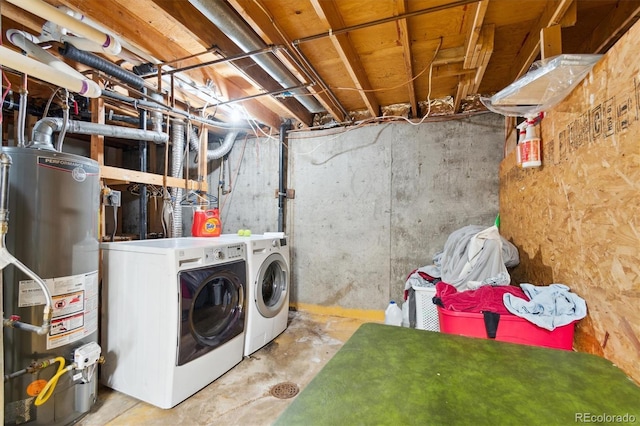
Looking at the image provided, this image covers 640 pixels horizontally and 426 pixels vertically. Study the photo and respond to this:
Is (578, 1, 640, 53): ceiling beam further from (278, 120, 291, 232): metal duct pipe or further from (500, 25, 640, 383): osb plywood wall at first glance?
(278, 120, 291, 232): metal duct pipe

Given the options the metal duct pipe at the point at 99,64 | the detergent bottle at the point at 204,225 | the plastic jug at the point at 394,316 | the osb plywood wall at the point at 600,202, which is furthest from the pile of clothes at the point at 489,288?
the metal duct pipe at the point at 99,64

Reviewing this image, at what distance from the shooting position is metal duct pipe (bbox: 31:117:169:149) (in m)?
1.65

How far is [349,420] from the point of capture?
2.09 feet

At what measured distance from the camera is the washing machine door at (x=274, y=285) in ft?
8.59

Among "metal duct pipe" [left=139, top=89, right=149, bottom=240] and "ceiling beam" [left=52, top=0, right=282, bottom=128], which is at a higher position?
"ceiling beam" [left=52, top=0, right=282, bottom=128]

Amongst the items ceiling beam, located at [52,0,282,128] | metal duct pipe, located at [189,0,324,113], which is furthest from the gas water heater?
metal duct pipe, located at [189,0,324,113]

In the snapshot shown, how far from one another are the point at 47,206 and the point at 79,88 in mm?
657

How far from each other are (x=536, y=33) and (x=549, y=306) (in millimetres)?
A: 1673

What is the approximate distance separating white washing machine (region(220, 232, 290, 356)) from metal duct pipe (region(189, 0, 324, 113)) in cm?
135

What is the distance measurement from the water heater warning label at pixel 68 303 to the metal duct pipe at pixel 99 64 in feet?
4.41

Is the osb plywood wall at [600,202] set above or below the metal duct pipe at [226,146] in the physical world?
below

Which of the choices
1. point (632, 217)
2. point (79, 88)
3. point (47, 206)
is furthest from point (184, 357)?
point (632, 217)

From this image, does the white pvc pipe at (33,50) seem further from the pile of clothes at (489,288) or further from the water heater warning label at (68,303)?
the pile of clothes at (489,288)

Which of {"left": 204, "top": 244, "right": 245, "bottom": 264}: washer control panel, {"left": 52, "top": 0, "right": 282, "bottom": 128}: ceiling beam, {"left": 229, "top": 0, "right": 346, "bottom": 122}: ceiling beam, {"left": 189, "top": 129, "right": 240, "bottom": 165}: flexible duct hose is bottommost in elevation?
{"left": 204, "top": 244, "right": 245, "bottom": 264}: washer control panel
